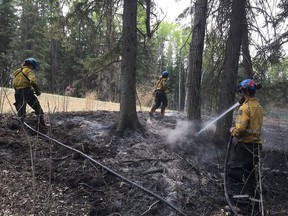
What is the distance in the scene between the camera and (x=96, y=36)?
889cm

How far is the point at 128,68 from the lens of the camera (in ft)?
23.2

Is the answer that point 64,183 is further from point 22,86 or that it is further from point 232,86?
point 232,86

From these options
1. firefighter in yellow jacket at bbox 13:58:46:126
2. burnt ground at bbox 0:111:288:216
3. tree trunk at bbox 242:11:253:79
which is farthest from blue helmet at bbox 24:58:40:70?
tree trunk at bbox 242:11:253:79

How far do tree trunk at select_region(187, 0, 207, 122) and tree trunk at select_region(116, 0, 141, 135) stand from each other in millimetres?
1711

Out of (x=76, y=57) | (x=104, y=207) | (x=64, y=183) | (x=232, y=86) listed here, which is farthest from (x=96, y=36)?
(x=76, y=57)

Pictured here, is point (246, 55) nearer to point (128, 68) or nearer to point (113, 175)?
point (128, 68)

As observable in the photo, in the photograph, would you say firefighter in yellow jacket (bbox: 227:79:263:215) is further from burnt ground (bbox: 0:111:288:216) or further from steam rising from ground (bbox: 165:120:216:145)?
steam rising from ground (bbox: 165:120:216:145)

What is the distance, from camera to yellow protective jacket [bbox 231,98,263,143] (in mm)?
5305

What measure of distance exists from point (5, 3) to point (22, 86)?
26.7m

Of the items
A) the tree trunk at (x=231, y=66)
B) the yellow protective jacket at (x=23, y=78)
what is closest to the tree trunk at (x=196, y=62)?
the tree trunk at (x=231, y=66)

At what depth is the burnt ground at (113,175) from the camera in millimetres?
4555

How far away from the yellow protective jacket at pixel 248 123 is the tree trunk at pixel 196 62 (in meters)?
2.66

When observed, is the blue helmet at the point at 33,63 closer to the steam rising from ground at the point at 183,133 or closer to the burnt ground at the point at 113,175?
the burnt ground at the point at 113,175

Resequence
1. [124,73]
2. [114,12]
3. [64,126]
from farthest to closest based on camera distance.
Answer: [114,12], [64,126], [124,73]
